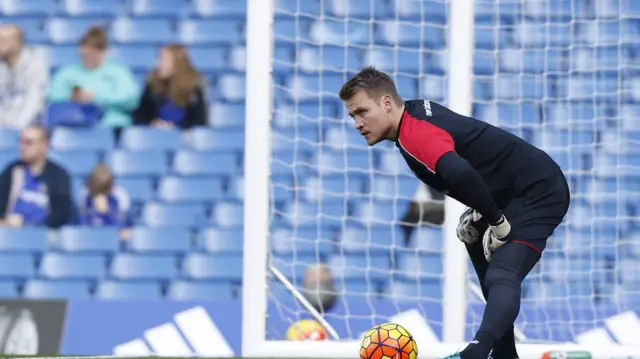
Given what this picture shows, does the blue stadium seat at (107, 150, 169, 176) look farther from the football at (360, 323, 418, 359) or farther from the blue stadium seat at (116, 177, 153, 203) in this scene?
the football at (360, 323, 418, 359)

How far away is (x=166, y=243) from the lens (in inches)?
394

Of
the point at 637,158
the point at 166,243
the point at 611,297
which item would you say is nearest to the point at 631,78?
the point at 637,158

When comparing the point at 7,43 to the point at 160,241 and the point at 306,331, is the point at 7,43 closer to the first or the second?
the point at 160,241

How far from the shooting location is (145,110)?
33.6 ft

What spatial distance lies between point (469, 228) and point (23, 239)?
19.9 feet

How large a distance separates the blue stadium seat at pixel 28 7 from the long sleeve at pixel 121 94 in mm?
1077

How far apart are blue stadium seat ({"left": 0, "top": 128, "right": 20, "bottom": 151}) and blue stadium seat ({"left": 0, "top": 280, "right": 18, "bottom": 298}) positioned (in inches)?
46.7

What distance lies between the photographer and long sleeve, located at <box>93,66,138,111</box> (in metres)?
10.2

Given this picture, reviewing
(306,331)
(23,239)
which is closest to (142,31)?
(23,239)

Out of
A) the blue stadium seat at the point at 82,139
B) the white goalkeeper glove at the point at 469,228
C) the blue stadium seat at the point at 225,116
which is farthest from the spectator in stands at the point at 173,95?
the white goalkeeper glove at the point at 469,228

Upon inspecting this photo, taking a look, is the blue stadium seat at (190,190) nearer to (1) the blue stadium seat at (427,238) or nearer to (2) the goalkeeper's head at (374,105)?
(1) the blue stadium seat at (427,238)

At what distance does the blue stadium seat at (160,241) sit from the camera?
9977 mm

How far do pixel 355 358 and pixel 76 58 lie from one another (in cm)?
545

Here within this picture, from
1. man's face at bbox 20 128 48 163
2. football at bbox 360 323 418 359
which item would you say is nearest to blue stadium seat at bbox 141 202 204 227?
man's face at bbox 20 128 48 163
